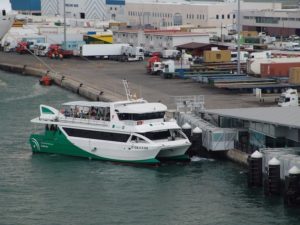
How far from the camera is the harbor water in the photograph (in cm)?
2116

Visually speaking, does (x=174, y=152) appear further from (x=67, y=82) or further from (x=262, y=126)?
(x=67, y=82)

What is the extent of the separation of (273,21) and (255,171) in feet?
160

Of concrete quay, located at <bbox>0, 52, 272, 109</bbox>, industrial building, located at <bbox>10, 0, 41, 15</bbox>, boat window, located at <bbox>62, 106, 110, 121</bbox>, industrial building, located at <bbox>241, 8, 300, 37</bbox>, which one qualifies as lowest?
concrete quay, located at <bbox>0, 52, 272, 109</bbox>

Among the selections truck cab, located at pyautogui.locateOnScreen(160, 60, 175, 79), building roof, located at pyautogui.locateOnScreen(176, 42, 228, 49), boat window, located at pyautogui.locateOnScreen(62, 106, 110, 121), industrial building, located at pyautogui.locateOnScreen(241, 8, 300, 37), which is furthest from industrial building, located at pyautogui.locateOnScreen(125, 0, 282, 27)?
boat window, located at pyautogui.locateOnScreen(62, 106, 110, 121)

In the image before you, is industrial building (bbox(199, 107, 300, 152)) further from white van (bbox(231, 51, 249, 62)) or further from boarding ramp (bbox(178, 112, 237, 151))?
white van (bbox(231, 51, 249, 62))

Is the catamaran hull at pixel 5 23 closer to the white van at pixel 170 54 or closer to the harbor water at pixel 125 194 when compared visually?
the white van at pixel 170 54

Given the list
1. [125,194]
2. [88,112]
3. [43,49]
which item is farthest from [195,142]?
[43,49]

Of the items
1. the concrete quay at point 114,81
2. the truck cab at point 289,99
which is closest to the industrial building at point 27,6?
the concrete quay at point 114,81

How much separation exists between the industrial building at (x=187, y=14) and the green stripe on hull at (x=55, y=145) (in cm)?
4485

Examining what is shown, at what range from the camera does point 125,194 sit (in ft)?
75.7

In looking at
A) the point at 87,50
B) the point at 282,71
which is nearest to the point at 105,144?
the point at 282,71

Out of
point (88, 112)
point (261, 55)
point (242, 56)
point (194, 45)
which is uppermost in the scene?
point (194, 45)

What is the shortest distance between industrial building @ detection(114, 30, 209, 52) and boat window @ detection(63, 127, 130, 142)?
32368mm

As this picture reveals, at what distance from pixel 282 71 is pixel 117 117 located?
56.8 feet
